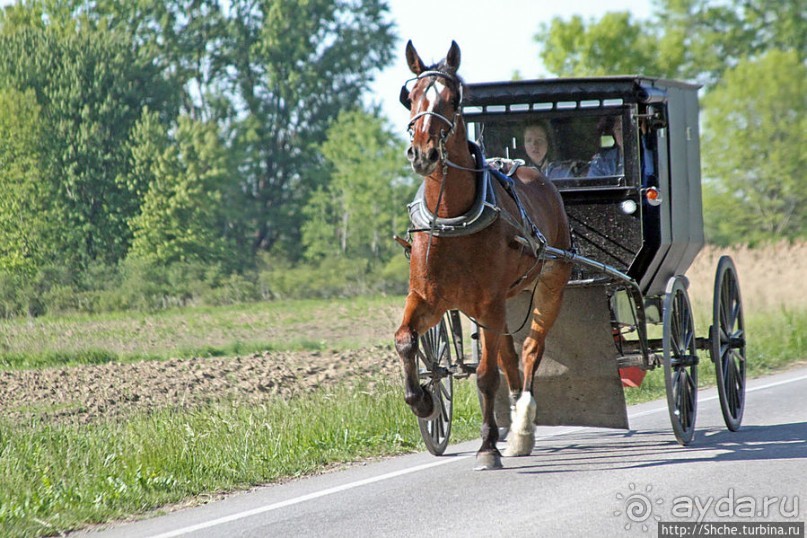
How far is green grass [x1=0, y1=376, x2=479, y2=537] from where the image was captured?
6789 mm

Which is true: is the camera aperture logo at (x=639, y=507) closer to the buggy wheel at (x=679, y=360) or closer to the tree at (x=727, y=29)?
the buggy wheel at (x=679, y=360)

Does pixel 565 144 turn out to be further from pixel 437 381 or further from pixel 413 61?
pixel 413 61

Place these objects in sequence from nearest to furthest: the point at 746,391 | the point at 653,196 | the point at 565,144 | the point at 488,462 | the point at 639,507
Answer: the point at 639,507, the point at 488,462, the point at 653,196, the point at 565,144, the point at 746,391

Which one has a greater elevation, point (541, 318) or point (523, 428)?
point (541, 318)

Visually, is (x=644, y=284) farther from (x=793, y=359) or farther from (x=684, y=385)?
(x=793, y=359)

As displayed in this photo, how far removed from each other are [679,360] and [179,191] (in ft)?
109

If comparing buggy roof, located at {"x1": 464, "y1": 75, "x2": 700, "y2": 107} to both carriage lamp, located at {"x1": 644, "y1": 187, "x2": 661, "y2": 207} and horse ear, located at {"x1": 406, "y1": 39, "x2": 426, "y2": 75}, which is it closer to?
carriage lamp, located at {"x1": 644, "y1": 187, "x2": 661, "y2": 207}

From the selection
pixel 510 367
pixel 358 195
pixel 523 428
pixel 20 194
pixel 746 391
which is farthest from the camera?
pixel 358 195

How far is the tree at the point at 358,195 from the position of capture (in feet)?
155

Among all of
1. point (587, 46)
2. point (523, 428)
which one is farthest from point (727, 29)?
point (523, 428)

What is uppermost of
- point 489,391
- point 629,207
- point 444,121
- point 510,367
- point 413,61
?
point 413,61

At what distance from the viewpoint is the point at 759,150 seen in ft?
119

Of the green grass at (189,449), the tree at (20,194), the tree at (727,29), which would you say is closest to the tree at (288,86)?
the tree at (727,29)

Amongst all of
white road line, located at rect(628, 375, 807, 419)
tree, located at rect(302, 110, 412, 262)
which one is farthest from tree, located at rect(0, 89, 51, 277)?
tree, located at rect(302, 110, 412, 262)
